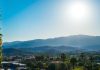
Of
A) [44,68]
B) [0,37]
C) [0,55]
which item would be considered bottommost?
[44,68]

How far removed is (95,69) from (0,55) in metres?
60.0

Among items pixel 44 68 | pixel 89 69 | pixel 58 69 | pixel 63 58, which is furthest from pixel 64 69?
pixel 63 58

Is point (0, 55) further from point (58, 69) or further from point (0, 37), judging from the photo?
point (58, 69)

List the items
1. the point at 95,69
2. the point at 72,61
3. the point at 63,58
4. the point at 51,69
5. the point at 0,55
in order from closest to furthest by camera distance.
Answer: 1. the point at 0,55
2. the point at 95,69
3. the point at 51,69
4. the point at 72,61
5. the point at 63,58

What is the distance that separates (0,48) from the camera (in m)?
13.5

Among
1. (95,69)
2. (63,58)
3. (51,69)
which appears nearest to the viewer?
(95,69)

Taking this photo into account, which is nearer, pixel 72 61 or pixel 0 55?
pixel 0 55

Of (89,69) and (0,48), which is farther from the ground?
(0,48)

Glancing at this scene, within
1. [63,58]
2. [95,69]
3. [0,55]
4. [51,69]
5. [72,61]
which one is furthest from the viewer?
[63,58]

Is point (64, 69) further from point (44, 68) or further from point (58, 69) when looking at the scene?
point (44, 68)

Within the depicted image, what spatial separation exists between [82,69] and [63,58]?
25458mm

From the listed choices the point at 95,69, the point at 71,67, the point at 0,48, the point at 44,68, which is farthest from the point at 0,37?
the point at 44,68

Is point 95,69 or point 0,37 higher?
point 0,37

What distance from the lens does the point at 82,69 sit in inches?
2891
